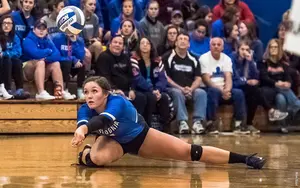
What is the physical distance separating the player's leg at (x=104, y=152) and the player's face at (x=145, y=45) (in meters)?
4.27

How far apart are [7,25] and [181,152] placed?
4.40 meters

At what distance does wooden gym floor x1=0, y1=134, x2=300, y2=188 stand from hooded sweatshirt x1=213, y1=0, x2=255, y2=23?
463cm

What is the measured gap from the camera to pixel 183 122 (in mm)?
9789

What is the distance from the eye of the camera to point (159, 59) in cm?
980

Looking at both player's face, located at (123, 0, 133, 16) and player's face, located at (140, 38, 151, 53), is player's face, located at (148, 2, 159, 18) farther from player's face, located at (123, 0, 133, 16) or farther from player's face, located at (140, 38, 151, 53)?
player's face, located at (140, 38, 151, 53)

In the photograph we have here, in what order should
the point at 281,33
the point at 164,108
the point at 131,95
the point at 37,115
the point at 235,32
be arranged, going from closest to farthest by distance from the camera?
the point at 37,115 → the point at 131,95 → the point at 164,108 → the point at 235,32 → the point at 281,33

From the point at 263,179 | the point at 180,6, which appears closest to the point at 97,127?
the point at 263,179

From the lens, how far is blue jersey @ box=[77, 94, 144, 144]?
17.0 feet

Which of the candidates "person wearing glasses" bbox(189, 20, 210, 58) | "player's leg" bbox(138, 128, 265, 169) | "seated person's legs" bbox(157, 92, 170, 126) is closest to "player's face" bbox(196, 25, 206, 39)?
"person wearing glasses" bbox(189, 20, 210, 58)

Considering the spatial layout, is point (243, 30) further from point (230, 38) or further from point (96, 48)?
point (96, 48)

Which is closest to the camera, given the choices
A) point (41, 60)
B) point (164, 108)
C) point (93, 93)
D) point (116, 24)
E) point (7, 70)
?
point (93, 93)

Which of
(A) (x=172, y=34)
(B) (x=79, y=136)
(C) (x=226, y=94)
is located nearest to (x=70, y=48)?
(A) (x=172, y=34)

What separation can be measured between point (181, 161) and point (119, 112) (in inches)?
42.4

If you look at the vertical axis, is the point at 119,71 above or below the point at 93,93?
above
